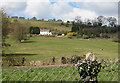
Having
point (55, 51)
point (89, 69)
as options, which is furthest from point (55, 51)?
point (89, 69)

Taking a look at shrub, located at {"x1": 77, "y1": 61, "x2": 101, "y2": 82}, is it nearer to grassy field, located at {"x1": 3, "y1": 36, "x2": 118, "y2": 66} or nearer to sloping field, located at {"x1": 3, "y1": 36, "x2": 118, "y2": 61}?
grassy field, located at {"x1": 3, "y1": 36, "x2": 118, "y2": 66}

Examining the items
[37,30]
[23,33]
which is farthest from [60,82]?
[37,30]

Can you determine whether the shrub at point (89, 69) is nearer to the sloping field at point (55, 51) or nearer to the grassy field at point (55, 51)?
the grassy field at point (55, 51)

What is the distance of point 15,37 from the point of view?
30.5m

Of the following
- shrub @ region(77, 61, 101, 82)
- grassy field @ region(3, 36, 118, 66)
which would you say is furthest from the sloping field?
shrub @ region(77, 61, 101, 82)

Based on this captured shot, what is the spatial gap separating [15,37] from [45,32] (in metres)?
30.6

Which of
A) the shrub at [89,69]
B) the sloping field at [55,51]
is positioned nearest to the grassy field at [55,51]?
the sloping field at [55,51]

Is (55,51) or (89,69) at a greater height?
(89,69)

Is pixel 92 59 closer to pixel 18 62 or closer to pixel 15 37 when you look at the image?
pixel 18 62

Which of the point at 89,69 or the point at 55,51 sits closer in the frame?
the point at 89,69

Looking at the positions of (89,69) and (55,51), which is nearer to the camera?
(89,69)

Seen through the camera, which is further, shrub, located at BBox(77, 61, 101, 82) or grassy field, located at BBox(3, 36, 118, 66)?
grassy field, located at BBox(3, 36, 118, 66)

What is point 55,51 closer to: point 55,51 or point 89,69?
point 55,51

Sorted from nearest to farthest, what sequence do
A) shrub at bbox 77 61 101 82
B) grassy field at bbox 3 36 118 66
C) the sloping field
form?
shrub at bbox 77 61 101 82 → grassy field at bbox 3 36 118 66 → the sloping field
